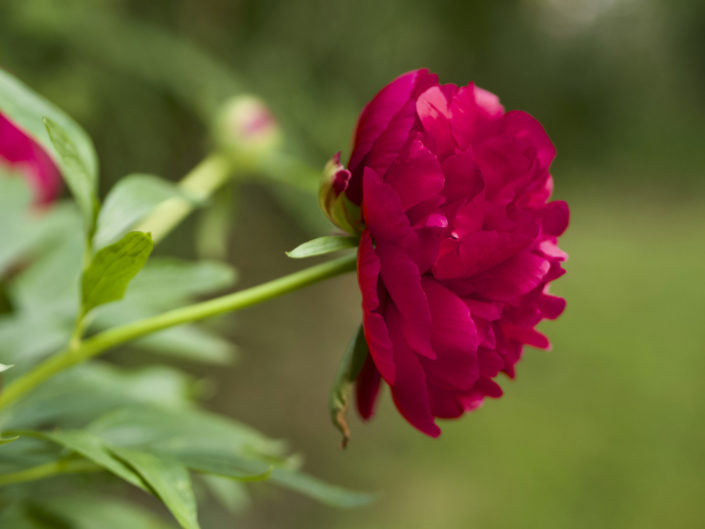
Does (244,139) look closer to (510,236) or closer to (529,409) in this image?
(510,236)

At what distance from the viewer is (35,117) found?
30 centimetres

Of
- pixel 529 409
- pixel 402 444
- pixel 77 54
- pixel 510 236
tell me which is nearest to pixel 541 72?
pixel 529 409

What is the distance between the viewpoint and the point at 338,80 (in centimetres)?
190

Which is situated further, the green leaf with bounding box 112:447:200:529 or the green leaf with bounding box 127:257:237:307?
the green leaf with bounding box 127:257:237:307

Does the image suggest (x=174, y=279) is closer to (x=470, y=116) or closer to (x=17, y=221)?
(x=17, y=221)

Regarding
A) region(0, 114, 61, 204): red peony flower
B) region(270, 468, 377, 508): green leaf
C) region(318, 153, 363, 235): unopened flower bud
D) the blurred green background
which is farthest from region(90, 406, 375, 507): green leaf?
the blurred green background

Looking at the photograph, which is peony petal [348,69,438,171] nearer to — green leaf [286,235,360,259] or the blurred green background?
green leaf [286,235,360,259]

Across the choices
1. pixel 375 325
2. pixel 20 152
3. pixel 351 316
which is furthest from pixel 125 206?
pixel 351 316

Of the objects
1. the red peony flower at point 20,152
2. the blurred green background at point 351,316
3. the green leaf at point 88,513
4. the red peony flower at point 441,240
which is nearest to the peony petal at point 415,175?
the red peony flower at point 441,240

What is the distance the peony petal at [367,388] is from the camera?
284 mm

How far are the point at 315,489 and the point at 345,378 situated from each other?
0.08 meters

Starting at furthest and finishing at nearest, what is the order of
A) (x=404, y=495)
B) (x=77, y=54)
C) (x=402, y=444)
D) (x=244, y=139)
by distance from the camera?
(x=402, y=444) → (x=404, y=495) → (x=77, y=54) → (x=244, y=139)

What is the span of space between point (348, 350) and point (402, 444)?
1.80 metres

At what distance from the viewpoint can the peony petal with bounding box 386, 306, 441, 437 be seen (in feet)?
0.84
